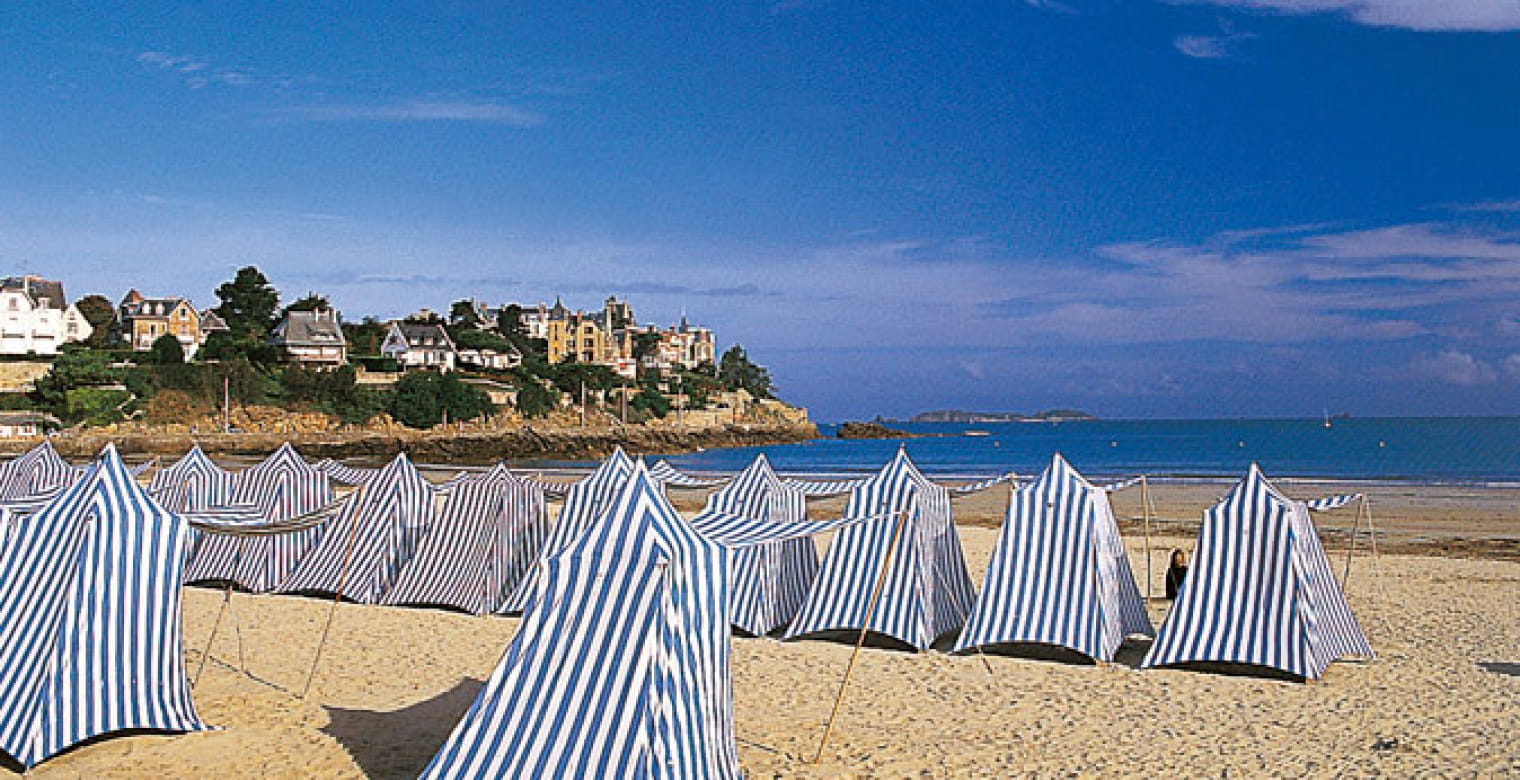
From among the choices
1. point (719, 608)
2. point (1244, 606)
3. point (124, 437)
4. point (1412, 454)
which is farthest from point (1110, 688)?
point (1412, 454)

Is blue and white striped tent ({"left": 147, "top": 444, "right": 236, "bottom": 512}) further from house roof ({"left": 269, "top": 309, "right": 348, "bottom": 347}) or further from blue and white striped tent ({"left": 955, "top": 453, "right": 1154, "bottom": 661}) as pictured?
house roof ({"left": 269, "top": 309, "right": 348, "bottom": 347})

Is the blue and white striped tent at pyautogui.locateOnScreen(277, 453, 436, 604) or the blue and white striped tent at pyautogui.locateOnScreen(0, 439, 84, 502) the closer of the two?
the blue and white striped tent at pyautogui.locateOnScreen(277, 453, 436, 604)

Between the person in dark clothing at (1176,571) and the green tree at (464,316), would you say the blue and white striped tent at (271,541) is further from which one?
the green tree at (464,316)

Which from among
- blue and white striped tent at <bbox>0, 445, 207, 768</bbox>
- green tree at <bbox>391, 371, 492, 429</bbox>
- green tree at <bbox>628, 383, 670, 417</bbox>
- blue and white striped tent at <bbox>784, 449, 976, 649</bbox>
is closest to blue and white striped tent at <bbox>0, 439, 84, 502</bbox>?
blue and white striped tent at <bbox>0, 445, 207, 768</bbox>

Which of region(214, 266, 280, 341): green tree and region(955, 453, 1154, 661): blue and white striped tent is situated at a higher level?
region(214, 266, 280, 341): green tree

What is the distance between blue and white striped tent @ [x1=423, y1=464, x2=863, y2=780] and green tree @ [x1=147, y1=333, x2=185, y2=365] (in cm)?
6219

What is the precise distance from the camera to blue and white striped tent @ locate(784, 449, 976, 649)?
1020cm

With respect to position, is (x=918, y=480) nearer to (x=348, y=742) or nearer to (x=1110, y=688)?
(x=1110, y=688)

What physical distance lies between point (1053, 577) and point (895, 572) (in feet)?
4.42

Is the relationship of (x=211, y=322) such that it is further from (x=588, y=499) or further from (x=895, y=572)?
(x=895, y=572)

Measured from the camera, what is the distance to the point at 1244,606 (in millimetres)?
9258

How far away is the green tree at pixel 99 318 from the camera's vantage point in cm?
7341

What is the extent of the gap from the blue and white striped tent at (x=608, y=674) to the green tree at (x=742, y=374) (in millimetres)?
106581

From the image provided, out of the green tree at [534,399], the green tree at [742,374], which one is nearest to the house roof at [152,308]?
the green tree at [534,399]
